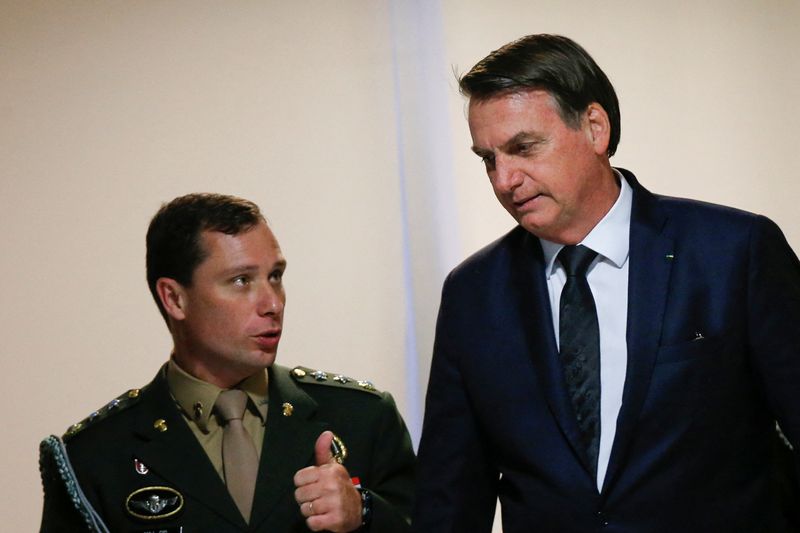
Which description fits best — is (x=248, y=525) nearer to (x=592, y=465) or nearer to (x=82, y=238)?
(x=592, y=465)

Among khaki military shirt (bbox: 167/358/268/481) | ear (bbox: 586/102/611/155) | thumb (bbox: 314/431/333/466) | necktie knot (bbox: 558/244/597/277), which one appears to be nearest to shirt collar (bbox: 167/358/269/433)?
khaki military shirt (bbox: 167/358/268/481)

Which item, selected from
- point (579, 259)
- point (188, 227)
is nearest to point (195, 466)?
point (188, 227)

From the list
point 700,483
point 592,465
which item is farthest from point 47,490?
point 700,483

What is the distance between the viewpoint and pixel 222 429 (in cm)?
262

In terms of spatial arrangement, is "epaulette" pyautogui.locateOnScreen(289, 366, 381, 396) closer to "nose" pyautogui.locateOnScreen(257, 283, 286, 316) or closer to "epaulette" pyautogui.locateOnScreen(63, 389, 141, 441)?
"nose" pyautogui.locateOnScreen(257, 283, 286, 316)


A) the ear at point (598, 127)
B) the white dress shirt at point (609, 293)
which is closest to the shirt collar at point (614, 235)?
the white dress shirt at point (609, 293)

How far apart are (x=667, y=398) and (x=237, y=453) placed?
3.28 feet

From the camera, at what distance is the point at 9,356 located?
3.49 meters

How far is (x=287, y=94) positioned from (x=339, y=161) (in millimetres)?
261

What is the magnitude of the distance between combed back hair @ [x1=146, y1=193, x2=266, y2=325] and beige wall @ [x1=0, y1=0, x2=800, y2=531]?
2.70 feet

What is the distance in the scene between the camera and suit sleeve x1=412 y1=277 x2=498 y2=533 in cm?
220

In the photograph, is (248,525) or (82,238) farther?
(82,238)

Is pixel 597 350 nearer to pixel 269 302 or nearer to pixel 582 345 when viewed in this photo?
pixel 582 345

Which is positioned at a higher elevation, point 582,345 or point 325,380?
point 582,345
